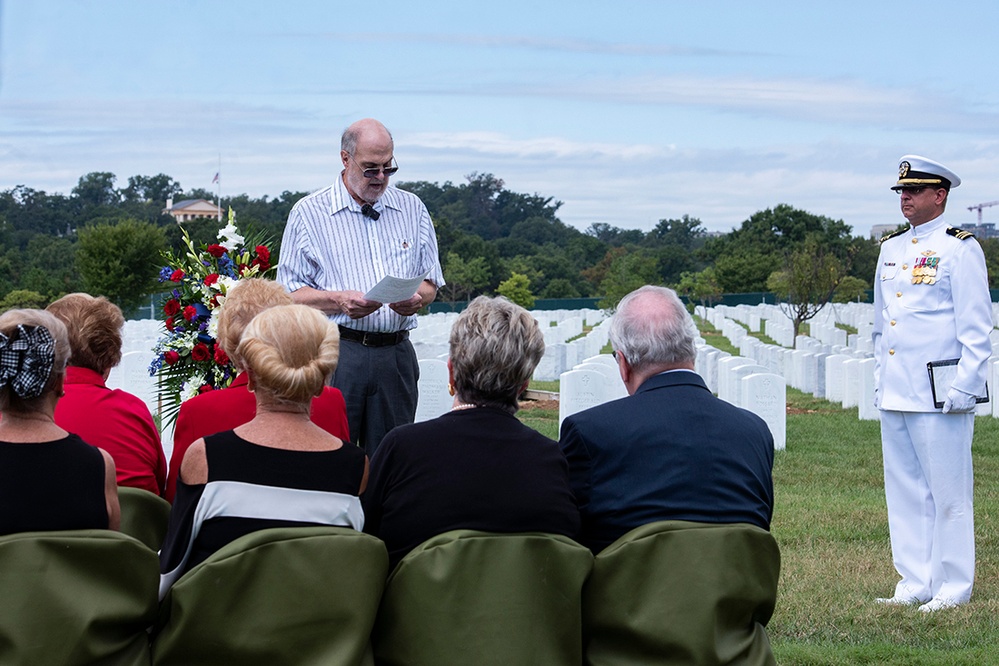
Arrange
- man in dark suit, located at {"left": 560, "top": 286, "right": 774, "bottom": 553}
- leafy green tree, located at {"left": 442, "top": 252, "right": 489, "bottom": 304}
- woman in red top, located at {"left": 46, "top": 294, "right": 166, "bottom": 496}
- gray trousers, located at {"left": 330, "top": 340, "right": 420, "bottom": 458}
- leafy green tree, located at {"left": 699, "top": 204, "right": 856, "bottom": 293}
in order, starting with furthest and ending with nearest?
leafy green tree, located at {"left": 699, "top": 204, "right": 856, "bottom": 293}, leafy green tree, located at {"left": 442, "top": 252, "right": 489, "bottom": 304}, gray trousers, located at {"left": 330, "top": 340, "right": 420, "bottom": 458}, woman in red top, located at {"left": 46, "top": 294, "right": 166, "bottom": 496}, man in dark suit, located at {"left": 560, "top": 286, "right": 774, "bottom": 553}

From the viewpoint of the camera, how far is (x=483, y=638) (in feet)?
9.00

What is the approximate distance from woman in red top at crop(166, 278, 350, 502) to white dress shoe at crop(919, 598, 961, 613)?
310cm

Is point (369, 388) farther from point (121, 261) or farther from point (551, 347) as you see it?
point (121, 261)

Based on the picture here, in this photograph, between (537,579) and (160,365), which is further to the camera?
(160,365)

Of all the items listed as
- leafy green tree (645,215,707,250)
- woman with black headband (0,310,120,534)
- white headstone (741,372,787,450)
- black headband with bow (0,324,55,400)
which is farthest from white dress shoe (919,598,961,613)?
leafy green tree (645,215,707,250)

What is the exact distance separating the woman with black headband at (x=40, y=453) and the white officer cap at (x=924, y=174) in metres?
4.13

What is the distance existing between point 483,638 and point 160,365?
11.3 ft

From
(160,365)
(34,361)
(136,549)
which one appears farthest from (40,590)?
(160,365)

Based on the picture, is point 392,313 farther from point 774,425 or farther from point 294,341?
point 774,425

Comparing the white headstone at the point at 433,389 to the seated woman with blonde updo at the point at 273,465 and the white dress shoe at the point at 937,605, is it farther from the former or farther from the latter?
the seated woman with blonde updo at the point at 273,465

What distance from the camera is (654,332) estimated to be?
10.9 ft

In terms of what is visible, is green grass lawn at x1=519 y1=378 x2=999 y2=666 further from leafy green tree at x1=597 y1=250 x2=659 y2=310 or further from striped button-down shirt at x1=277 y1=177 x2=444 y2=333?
leafy green tree at x1=597 y1=250 x2=659 y2=310

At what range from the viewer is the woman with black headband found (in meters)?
2.68

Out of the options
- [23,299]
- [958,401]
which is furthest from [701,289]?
[958,401]
